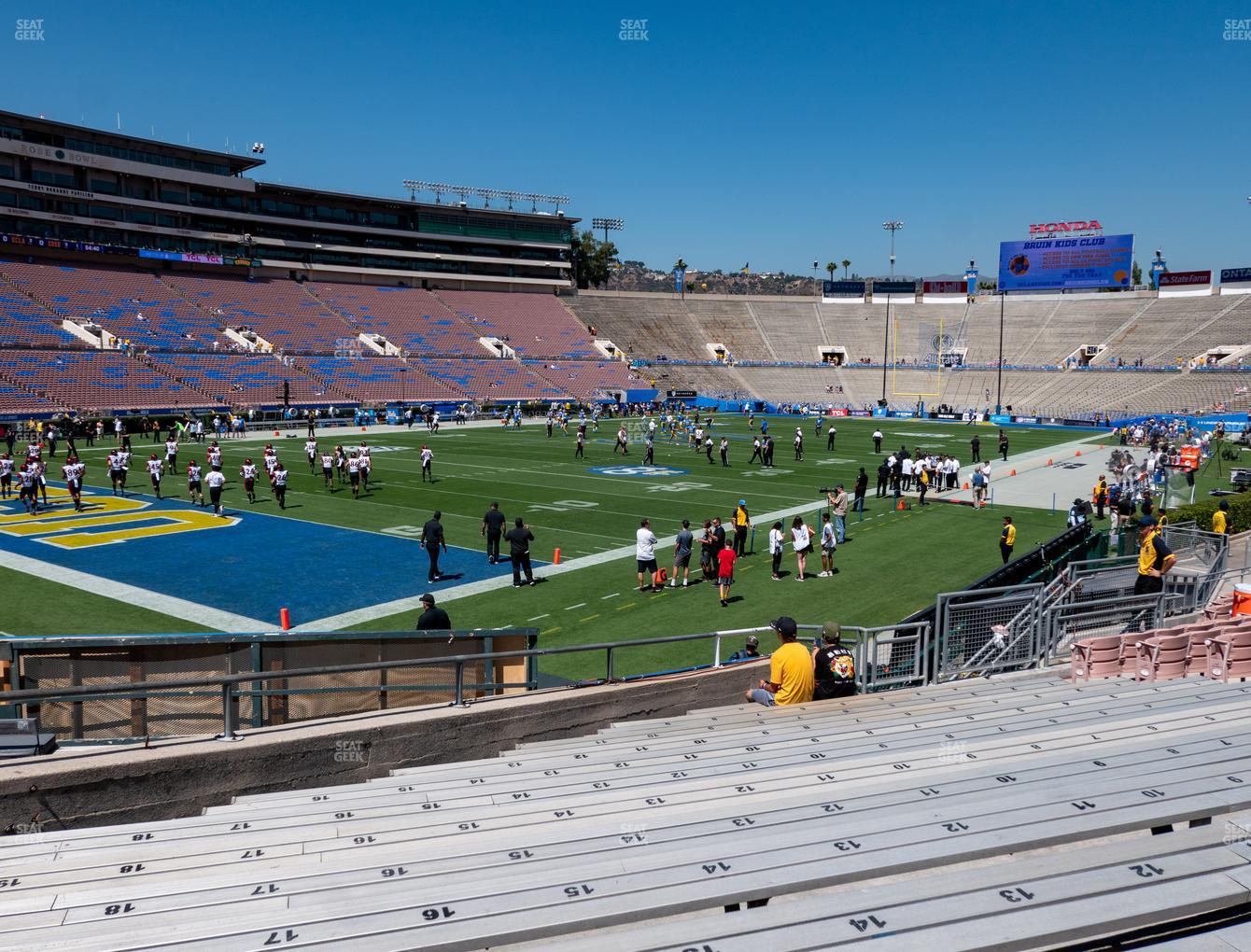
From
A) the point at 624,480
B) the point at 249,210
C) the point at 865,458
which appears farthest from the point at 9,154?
the point at 865,458

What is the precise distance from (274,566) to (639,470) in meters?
17.4

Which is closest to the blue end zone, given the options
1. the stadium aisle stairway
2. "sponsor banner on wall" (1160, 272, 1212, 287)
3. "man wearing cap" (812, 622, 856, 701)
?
"man wearing cap" (812, 622, 856, 701)

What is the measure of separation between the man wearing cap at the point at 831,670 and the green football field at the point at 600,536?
4.83 m

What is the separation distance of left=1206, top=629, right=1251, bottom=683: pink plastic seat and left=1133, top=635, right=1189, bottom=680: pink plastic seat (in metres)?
0.42

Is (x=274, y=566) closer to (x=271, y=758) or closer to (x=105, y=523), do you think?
(x=105, y=523)

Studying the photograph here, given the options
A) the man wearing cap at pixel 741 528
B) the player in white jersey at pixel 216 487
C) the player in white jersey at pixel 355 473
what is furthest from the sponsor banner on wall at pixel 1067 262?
the player in white jersey at pixel 216 487

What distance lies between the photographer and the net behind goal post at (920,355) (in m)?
76.9

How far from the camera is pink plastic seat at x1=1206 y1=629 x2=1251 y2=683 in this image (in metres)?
8.82

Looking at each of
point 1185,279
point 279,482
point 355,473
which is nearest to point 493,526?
point 279,482

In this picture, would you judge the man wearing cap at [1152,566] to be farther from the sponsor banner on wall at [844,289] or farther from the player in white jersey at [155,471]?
the sponsor banner on wall at [844,289]

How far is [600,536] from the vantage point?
866 inches

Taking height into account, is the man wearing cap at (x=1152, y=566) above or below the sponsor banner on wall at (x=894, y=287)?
below

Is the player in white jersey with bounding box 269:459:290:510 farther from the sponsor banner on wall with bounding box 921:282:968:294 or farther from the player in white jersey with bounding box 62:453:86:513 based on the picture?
the sponsor banner on wall with bounding box 921:282:968:294

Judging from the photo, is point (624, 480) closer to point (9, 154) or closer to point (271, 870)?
point (271, 870)
